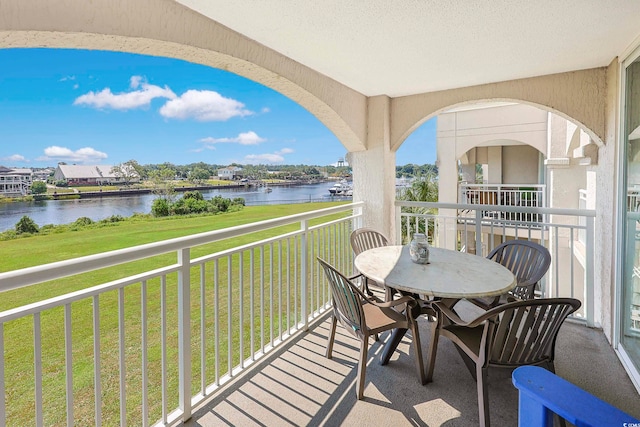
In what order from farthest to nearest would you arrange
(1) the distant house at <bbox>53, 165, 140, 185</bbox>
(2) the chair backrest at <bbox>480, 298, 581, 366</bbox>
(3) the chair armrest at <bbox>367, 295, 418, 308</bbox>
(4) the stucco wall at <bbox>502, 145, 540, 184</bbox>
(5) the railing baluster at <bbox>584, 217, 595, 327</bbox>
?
(4) the stucco wall at <bbox>502, 145, 540, 184</bbox>
(1) the distant house at <bbox>53, 165, 140, 185</bbox>
(5) the railing baluster at <bbox>584, 217, 595, 327</bbox>
(3) the chair armrest at <bbox>367, 295, 418, 308</bbox>
(2) the chair backrest at <bbox>480, 298, 581, 366</bbox>

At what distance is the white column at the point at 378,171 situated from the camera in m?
4.35

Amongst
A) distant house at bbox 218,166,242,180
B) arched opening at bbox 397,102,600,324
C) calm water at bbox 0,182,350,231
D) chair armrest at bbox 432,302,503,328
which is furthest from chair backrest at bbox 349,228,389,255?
distant house at bbox 218,166,242,180

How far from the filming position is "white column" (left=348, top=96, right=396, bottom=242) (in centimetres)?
435

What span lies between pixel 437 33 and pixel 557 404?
2587mm

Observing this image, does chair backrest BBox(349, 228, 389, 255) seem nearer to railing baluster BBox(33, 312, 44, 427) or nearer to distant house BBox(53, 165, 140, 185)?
railing baluster BBox(33, 312, 44, 427)

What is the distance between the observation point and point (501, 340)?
1881 millimetres

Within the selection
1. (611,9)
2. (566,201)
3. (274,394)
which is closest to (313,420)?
(274,394)

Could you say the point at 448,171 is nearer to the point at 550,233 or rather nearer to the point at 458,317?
the point at 550,233

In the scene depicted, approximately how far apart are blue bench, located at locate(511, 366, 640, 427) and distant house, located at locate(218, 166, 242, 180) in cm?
1423

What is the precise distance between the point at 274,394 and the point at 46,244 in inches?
469

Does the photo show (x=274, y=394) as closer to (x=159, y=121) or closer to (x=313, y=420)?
(x=313, y=420)

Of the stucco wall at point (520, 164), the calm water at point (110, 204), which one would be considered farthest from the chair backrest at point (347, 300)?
the stucco wall at point (520, 164)

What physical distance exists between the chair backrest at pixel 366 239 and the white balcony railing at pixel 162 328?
31 centimetres

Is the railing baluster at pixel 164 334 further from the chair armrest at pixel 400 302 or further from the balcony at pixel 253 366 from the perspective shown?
the chair armrest at pixel 400 302
